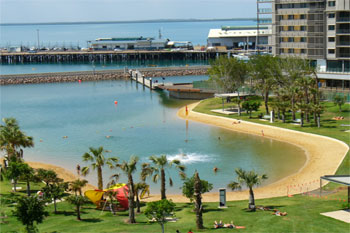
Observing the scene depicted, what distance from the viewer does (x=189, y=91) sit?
117750 mm

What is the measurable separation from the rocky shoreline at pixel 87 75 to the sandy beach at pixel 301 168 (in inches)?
3012

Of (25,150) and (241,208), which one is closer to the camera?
(241,208)

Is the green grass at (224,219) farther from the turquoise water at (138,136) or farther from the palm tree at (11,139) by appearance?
the palm tree at (11,139)

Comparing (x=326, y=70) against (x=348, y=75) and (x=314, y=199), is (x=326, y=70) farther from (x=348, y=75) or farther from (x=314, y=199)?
(x=314, y=199)

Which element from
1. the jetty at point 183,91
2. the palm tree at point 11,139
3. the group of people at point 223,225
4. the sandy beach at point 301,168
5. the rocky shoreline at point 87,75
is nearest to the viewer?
the group of people at point 223,225

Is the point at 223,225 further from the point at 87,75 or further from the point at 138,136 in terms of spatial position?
the point at 87,75

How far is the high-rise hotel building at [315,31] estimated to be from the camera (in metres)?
99.9

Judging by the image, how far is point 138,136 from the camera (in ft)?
264

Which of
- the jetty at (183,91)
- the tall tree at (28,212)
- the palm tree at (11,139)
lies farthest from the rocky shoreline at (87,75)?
the tall tree at (28,212)

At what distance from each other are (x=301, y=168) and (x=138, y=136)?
27713mm

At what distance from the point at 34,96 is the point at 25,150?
192ft

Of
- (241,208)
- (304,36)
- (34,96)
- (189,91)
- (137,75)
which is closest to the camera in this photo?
(241,208)

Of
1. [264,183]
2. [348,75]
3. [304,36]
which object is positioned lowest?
[264,183]

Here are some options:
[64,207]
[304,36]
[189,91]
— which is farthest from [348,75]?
[64,207]
